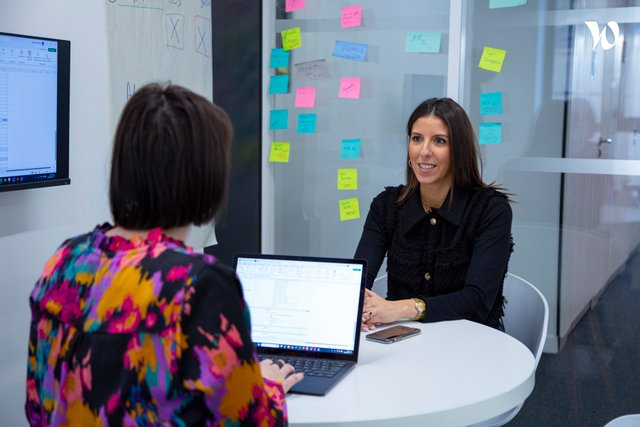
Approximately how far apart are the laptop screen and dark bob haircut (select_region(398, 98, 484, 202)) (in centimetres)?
83

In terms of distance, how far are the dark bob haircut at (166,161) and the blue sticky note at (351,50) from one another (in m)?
2.55

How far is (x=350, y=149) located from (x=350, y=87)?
0.30 m

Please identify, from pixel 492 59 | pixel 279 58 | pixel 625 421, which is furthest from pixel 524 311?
pixel 279 58

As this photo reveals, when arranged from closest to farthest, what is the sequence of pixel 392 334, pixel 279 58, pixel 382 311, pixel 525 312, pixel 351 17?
pixel 392 334, pixel 382 311, pixel 525 312, pixel 351 17, pixel 279 58

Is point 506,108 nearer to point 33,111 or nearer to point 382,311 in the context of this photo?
point 382,311

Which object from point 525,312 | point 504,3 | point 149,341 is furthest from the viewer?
point 504,3

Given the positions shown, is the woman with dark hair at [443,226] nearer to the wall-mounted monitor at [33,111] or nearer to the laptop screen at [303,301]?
the laptop screen at [303,301]

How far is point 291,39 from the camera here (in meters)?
3.82

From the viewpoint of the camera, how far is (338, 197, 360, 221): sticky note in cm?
375

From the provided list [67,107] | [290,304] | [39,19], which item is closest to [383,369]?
[290,304]

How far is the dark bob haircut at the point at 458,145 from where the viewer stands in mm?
2514

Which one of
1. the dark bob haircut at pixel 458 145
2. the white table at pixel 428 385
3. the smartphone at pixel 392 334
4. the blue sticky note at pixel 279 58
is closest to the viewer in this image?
the white table at pixel 428 385

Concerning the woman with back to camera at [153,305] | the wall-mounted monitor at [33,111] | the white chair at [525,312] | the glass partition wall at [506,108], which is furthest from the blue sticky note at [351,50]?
the woman with back to camera at [153,305]

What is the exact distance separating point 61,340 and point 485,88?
2.62 meters
